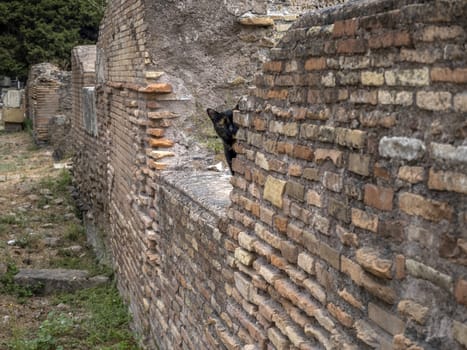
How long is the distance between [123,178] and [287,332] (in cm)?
452

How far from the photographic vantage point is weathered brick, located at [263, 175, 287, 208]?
2.69 meters

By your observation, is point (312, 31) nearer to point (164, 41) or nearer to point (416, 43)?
point (416, 43)

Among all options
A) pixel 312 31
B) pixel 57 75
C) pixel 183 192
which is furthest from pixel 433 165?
pixel 57 75

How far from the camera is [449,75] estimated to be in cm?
170

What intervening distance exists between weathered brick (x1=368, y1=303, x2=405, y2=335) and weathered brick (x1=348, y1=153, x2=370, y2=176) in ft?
1.50

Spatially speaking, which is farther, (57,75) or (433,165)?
(57,75)

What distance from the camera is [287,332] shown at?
2586 millimetres

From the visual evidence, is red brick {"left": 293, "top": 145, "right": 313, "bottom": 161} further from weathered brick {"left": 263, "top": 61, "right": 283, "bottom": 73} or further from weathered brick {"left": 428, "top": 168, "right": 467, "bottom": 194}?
weathered brick {"left": 428, "top": 168, "right": 467, "bottom": 194}

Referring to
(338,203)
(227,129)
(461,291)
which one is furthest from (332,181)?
(227,129)

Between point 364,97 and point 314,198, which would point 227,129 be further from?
point 364,97

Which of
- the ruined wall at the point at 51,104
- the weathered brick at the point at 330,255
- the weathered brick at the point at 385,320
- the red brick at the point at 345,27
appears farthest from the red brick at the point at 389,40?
the ruined wall at the point at 51,104

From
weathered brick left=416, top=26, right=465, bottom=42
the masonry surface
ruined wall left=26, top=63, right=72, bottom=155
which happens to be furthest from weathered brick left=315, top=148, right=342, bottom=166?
ruined wall left=26, top=63, right=72, bottom=155

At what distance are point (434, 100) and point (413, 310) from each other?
2.07 feet

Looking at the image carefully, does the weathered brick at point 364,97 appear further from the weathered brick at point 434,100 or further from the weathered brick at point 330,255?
the weathered brick at point 330,255
